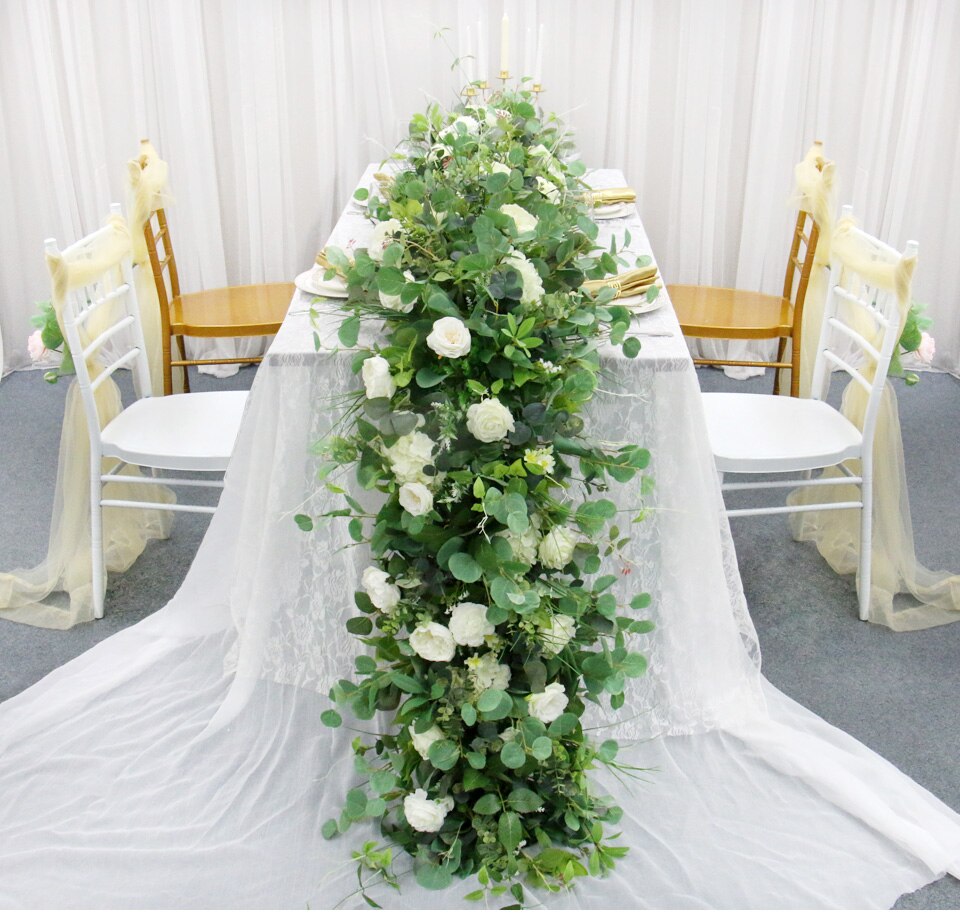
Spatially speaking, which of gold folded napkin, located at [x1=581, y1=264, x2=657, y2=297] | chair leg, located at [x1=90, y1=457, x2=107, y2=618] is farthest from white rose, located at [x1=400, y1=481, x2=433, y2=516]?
chair leg, located at [x1=90, y1=457, x2=107, y2=618]

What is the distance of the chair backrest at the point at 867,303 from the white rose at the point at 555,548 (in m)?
1.07

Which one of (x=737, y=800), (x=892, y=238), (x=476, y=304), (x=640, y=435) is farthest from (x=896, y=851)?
(x=892, y=238)

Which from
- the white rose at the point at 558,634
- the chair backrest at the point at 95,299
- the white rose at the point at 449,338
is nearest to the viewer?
the white rose at the point at 449,338

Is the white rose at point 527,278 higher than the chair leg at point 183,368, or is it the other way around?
the white rose at point 527,278

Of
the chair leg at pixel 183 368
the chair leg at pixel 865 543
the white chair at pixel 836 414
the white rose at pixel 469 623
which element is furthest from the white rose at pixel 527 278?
the chair leg at pixel 183 368

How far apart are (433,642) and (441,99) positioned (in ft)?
8.17

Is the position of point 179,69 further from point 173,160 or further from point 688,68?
point 688,68

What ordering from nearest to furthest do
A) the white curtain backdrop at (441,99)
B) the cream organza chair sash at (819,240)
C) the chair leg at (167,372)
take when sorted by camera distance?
the cream organza chair sash at (819,240)
the chair leg at (167,372)
the white curtain backdrop at (441,99)

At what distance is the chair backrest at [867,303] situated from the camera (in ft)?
8.13

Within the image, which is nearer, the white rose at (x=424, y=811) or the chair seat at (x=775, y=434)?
the white rose at (x=424, y=811)

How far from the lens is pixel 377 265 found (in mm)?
1855

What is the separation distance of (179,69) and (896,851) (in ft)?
9.86

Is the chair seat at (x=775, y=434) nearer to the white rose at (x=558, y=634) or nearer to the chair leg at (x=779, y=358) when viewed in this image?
the chair leg at (x=779, y=358)

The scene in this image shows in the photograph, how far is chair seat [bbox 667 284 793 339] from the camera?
314cm
